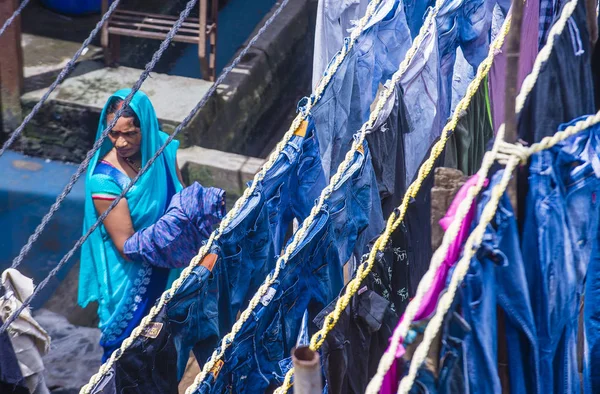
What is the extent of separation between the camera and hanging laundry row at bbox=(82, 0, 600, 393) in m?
2.02

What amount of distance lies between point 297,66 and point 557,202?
6.99m

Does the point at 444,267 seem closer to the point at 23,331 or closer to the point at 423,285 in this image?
the point at 423,285

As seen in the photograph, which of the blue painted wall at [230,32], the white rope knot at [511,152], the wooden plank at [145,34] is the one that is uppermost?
the blue painted wall at [230,32]

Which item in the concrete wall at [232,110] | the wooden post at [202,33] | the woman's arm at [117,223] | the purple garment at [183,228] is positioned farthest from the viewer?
the wooden post at [202,33]

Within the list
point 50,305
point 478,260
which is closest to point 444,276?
point 478,260

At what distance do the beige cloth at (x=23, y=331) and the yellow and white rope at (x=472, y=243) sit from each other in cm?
204

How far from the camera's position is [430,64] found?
393cm

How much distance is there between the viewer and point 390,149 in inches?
141

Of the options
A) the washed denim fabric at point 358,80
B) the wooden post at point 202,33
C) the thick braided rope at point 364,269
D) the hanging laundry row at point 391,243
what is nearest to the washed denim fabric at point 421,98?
the hanging laundry row at point 391,243

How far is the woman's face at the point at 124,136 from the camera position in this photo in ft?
14.3

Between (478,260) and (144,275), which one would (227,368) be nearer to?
(478,260)

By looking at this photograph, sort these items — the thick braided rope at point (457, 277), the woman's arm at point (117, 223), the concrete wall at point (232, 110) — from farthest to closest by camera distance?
the concrete wall at point (232, 110) < the woman's arm at point (117, 223) < the thick braided rope at point (457, 277)

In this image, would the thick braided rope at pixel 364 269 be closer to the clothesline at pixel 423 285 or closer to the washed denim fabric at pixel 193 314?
the washed denim fabric at pixel 193 314

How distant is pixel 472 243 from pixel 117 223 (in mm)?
2728
